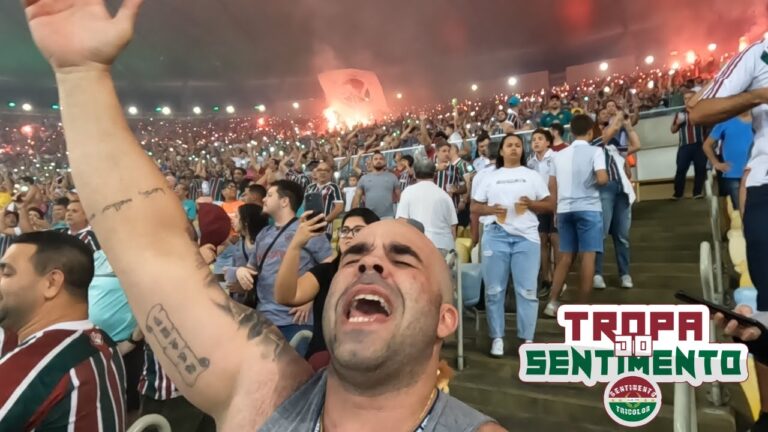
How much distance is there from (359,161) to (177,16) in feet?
49.0

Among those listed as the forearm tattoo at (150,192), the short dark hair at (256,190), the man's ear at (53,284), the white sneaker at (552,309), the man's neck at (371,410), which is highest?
the forearm tattoo at (150,192)

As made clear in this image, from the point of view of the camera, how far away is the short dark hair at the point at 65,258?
228 centimetres

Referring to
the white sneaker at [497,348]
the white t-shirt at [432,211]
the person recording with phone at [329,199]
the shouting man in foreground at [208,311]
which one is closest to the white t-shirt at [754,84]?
the shouting man in foreground at [208,311]

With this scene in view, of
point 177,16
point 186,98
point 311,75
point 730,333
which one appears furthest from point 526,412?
point 186,98

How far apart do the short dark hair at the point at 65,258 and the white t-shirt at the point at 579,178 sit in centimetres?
370

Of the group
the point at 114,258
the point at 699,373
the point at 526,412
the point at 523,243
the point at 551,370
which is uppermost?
the point at 114,258

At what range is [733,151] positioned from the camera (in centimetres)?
479

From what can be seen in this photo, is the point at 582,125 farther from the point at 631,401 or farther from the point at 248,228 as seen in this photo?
the point at 248,228

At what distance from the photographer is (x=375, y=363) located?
1.28m

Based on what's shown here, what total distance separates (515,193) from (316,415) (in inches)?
130

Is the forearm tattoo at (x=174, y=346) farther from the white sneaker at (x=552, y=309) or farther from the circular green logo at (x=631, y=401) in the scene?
the white sneaker at (x=552, y=309)

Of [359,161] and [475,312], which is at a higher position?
[359,161]

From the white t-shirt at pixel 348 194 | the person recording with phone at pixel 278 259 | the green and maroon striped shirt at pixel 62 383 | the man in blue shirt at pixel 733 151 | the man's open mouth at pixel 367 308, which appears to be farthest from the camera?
the white t-shirt at pixel 348 194

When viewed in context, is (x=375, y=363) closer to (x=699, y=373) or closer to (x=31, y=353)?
(x=31, y=353)
